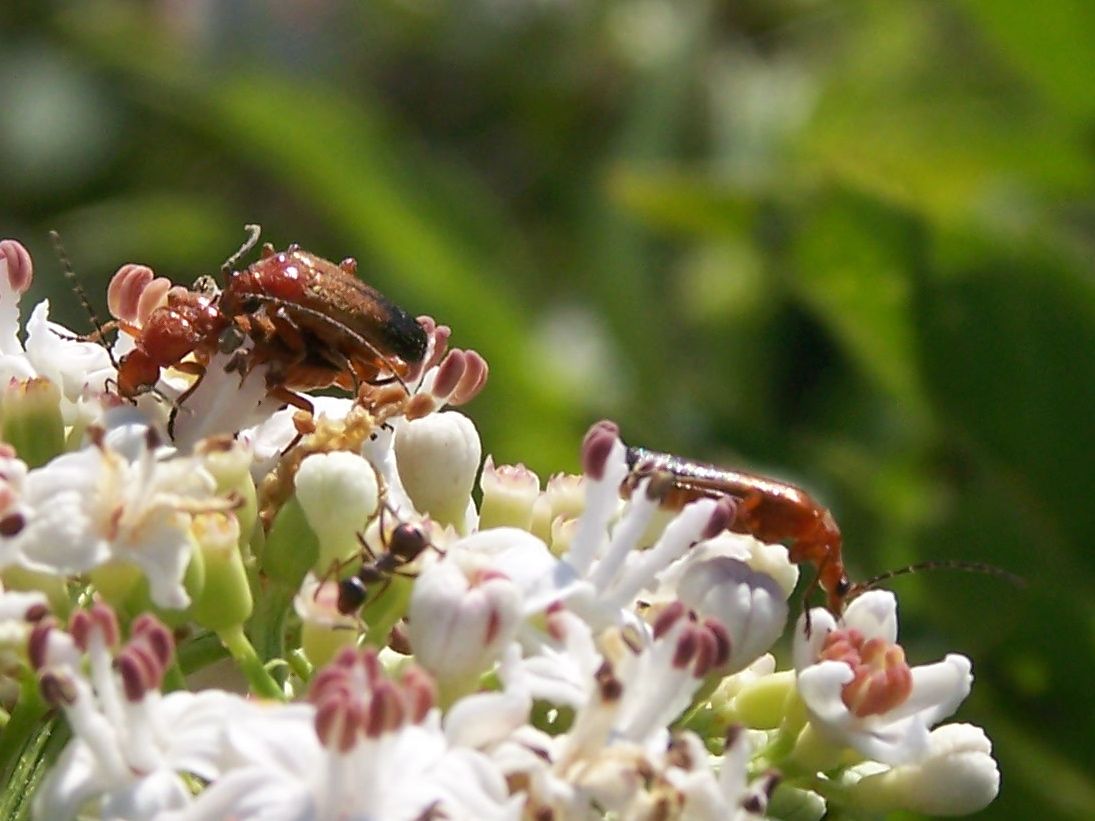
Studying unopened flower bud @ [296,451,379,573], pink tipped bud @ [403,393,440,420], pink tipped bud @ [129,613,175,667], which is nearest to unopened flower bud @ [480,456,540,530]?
pink tipped bud @ [403,393,440,420]

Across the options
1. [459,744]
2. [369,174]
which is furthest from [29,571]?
[369,174]

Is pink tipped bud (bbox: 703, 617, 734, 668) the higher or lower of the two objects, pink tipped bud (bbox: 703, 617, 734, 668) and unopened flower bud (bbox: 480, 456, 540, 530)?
the lower

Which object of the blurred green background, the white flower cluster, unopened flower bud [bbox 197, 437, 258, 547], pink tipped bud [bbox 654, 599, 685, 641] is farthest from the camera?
the blurred green background

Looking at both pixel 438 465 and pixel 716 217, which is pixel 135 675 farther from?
pixel 716 217

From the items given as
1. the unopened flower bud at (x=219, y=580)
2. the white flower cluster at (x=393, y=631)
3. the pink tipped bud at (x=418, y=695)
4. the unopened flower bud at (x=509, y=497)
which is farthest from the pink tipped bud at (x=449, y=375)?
the pink tipped bud at (x=418, y=695)

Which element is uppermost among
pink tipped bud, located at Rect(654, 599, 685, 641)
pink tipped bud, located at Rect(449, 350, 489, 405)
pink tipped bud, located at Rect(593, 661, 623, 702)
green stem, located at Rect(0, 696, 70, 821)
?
pink tipped bud, located at Rect(449, 350, 489, 405)

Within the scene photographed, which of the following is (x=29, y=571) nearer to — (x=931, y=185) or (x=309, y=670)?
(x=309, y=670)

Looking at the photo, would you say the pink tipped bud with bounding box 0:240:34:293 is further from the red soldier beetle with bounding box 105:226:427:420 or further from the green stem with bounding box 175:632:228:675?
the green stem with bounding box 175:632:228:675
